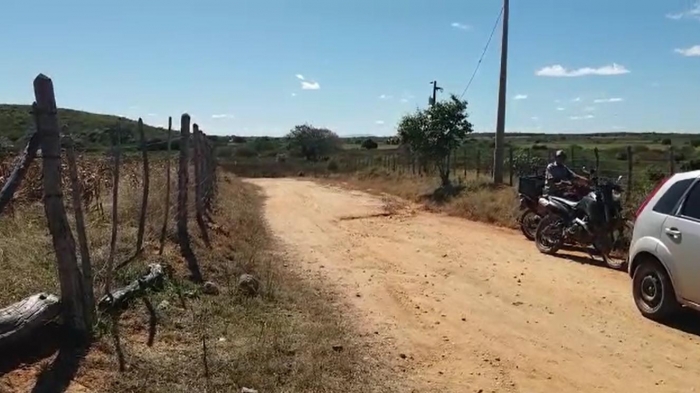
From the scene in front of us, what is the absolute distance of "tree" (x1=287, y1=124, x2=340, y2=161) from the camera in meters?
66.7

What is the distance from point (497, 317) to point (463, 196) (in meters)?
12.1

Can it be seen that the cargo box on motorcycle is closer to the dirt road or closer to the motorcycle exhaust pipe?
the dirt road

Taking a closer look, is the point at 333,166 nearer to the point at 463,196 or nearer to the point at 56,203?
the point at 463,196

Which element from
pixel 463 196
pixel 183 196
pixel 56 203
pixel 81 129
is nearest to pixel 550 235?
pixel 183 196

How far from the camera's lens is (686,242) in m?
6.58

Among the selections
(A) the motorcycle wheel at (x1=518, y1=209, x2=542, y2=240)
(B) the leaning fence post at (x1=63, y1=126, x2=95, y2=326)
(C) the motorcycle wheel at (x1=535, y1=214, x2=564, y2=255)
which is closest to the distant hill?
(B) the leaning fence post at (x1=63, y1=126, x2=95, y2=326)

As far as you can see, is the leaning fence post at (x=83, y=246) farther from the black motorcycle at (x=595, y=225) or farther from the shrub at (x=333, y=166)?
the shrub at (x=333, y=166)

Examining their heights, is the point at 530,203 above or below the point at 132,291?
above

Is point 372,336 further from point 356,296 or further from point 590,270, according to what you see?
point 590,270

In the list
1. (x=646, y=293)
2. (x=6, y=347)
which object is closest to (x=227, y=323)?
(x=6, y=347)

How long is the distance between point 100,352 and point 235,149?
219 ft

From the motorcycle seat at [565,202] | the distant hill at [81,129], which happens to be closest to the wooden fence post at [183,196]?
the distant hill at [81,129]

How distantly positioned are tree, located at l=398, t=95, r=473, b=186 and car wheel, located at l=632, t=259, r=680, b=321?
49.2 feet

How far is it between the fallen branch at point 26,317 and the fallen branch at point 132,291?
34.5 inches
